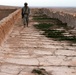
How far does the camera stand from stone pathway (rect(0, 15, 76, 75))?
7805 millimetres

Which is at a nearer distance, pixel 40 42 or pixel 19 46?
pixel 19 46

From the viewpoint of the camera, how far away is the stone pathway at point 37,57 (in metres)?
7.80

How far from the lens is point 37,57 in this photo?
30.6ft

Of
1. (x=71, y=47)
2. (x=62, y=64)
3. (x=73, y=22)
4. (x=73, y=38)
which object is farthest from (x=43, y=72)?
(x=73, y=22)

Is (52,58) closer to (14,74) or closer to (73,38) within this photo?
(14,74)

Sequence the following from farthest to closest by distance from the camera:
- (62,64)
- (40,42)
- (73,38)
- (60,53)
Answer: (73,38) → (40,42) → (60,53) → (62,64)

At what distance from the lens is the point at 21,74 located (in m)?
7.36

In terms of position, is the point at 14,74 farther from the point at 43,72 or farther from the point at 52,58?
the point at 52,58

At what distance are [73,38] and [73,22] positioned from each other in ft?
15.8

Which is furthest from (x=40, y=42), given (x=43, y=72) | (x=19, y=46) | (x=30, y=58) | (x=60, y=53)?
(x=43, y=72)

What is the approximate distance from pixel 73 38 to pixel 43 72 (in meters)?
6.10

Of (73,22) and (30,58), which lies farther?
(73,22)

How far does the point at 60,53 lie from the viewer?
32.8ft

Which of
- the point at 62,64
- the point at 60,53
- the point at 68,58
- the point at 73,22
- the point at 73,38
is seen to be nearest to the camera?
the point at 62,64
